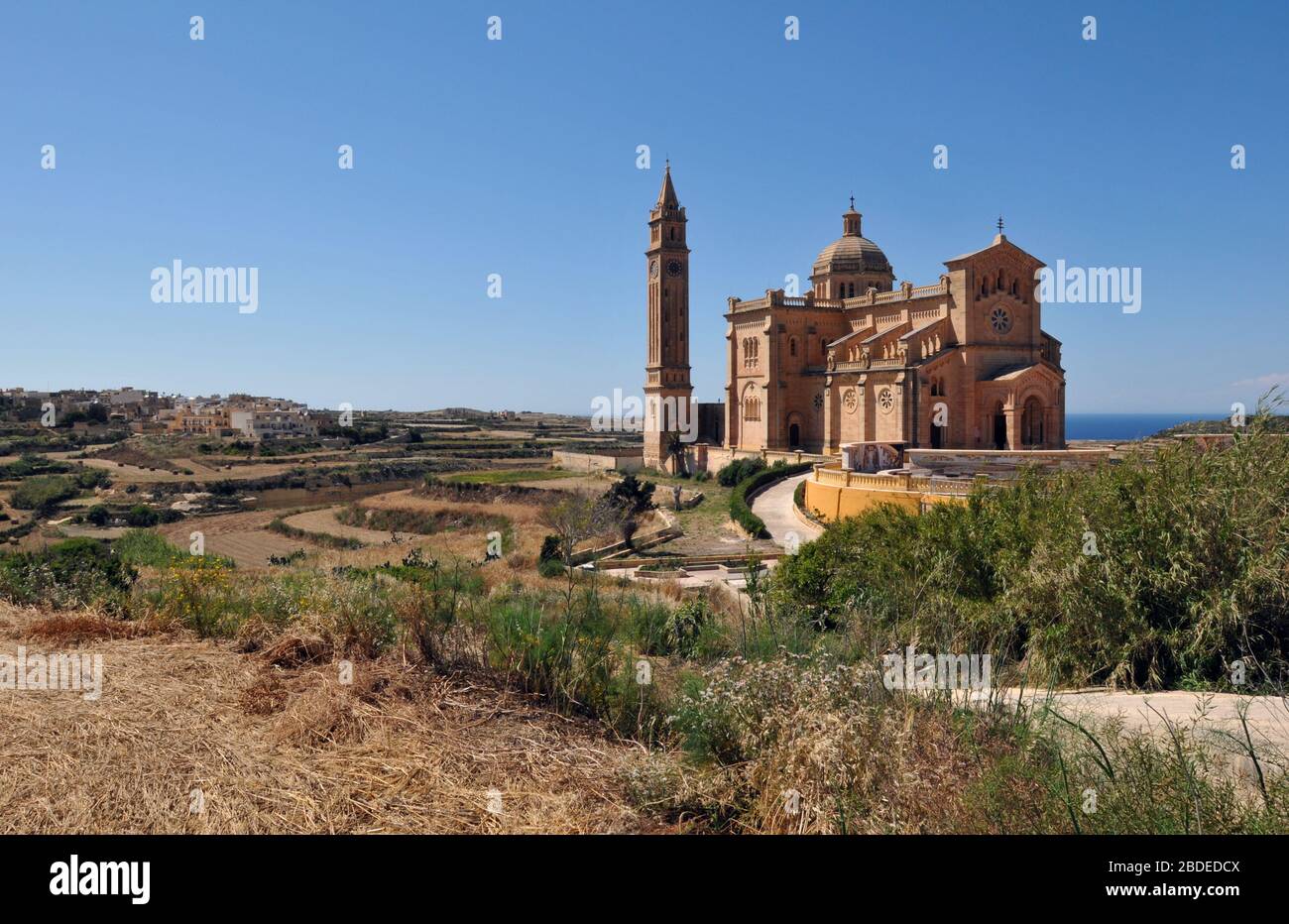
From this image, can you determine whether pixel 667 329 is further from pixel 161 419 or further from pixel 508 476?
pixel 161 419

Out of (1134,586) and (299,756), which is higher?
(1134,586)

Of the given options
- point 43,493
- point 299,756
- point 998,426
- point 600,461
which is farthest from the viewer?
point 600,461

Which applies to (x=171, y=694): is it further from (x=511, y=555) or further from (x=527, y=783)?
(x=511, y=555)

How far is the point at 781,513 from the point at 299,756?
87.2ft

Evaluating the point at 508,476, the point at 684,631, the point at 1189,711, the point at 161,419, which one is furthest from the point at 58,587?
the point at 161,419

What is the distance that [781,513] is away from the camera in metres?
29.6

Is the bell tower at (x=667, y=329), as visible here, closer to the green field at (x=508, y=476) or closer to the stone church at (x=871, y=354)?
the stone church at (x=871, y=354)

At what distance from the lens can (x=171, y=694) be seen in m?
4.61

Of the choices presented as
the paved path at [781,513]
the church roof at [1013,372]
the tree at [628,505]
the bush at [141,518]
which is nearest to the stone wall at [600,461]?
the tree at [628,505]

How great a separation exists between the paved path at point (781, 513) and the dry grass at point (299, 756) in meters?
19.4

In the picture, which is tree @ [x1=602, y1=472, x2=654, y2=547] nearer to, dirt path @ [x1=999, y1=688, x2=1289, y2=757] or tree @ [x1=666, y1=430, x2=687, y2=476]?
tree @ [x1=666, y1=430, x2=687, y2=476]
